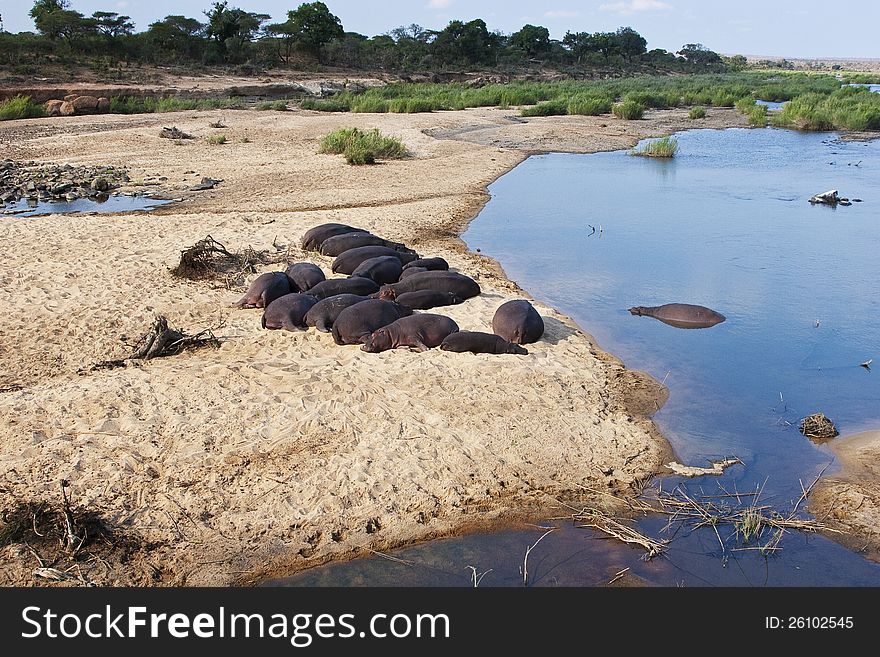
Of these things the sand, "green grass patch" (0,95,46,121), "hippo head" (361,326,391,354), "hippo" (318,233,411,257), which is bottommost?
the sand

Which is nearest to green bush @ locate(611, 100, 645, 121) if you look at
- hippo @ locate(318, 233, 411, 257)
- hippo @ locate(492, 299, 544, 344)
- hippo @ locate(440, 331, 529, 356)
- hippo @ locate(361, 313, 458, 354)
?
hippo @ locate(318, 233, 411, 257)

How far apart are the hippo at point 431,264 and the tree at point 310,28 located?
4567cm

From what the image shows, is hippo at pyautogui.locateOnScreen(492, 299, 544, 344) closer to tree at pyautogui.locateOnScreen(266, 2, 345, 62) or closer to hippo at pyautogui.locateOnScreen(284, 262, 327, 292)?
hippo at pyautogui.locateOnScreen(284, 262, 327, 292)

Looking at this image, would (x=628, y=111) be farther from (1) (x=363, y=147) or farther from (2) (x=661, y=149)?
(1) (x=363, y=147)

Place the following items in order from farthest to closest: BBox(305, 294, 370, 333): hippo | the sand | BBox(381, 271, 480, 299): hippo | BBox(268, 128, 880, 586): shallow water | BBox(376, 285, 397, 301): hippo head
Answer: BBox(381, 271, 480, 299): hippo
BBox(376, 285, 397, 301): hippo head
BBox(305, 294, 370, 333): hippo
the sand
BBox(268, 128, 880, 586): shallow water

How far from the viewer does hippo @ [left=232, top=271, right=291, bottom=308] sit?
8.52m

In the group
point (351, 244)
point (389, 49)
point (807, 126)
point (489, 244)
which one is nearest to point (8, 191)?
point (351, 244)

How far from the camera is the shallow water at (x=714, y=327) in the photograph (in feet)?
15.6

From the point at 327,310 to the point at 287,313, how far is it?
1.27ft

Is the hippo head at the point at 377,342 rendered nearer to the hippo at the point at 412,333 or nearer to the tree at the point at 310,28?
the hippo at the point at 412,333

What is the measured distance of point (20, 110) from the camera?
25922 millimetres

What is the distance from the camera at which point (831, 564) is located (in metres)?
4.76

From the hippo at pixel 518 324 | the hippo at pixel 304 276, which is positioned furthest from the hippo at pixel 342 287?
the hippo at pixel 518 324

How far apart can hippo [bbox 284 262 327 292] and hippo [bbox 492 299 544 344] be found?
2.30 meters
